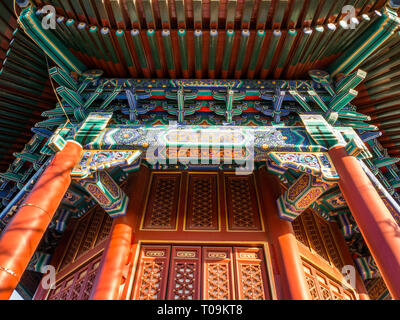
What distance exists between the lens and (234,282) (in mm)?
4398

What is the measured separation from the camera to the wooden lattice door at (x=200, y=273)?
14.0 feet

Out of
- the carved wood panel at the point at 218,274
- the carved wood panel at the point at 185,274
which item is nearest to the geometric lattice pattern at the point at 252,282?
the carved wood panel at the point at 218,274

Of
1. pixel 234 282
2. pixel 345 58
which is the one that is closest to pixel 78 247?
pixel 234 282

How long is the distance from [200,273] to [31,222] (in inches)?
99.8

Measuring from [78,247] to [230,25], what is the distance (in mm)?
4892

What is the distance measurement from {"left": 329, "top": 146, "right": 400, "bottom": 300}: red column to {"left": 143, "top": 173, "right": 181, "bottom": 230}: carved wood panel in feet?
9.67

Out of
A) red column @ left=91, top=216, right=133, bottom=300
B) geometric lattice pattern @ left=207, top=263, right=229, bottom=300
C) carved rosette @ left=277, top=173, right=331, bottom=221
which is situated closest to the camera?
red column @ left=91, top=216, right=133, bottom=300

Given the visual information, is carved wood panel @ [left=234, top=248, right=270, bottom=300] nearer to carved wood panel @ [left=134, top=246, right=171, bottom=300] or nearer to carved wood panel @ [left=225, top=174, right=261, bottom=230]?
carved wood panel @ [left=225, top=174, right=261, bottom=230]

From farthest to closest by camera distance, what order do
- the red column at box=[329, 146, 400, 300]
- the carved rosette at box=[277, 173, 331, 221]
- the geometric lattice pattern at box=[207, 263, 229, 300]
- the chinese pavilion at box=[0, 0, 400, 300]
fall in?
1. the carved rosette at box=[277, 173, 331, 221]
2. the geometric lattice pattern at box=[207, 263, 229, 300]
3. the chinese pavilion at box=[0, 0, 400, 300]
4. the red column at box=[329, 146, 400, 300]

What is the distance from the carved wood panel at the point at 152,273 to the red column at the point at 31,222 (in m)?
1.71

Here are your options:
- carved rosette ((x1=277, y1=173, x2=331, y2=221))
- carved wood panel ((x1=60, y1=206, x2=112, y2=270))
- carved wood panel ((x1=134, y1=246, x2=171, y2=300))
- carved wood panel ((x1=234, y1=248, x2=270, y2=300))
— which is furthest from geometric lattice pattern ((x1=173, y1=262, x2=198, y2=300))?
carved rosette ((x1=277, y1=173, x2=331, y2=221))

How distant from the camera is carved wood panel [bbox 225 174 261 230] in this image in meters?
5.18

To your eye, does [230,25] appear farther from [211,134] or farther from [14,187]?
[14,187]
